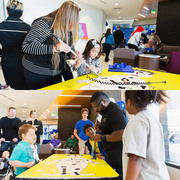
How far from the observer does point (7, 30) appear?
2.83 ft

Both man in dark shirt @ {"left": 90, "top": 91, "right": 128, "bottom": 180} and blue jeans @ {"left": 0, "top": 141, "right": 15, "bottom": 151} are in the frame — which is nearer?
blue jeans @ {"left": 0, "top": 141, "right": 15, "bottom": 151}

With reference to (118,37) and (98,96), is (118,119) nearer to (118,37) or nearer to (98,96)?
(98,96)

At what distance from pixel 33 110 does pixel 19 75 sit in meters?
0.24

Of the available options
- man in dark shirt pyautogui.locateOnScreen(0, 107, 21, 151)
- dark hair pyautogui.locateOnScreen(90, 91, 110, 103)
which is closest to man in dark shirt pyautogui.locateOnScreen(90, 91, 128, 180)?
dark hair pyautogui.locateOnScreen(90, 91, 110, 103)

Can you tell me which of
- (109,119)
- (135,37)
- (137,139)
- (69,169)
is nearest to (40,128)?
(69,169)

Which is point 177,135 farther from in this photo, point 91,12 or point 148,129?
point 91,12

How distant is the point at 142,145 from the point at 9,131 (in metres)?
0.60

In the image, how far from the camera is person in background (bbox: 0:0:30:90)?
0.82 m

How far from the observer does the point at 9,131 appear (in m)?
0.87

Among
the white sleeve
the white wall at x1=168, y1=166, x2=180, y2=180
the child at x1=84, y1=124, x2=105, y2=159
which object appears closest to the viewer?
the white sleeve

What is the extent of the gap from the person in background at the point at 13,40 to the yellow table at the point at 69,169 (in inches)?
18.8

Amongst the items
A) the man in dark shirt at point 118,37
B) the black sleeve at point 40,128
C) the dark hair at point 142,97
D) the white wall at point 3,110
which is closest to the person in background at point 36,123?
the black sleeve at point 40,128

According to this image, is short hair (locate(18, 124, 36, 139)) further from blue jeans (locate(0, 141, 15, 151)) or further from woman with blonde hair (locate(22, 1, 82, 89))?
woman with blonde hair (locate(22, 1, 82, 89))

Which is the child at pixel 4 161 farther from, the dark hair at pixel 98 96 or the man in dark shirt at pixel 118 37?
the man in dark shirt at pixel 118 37
